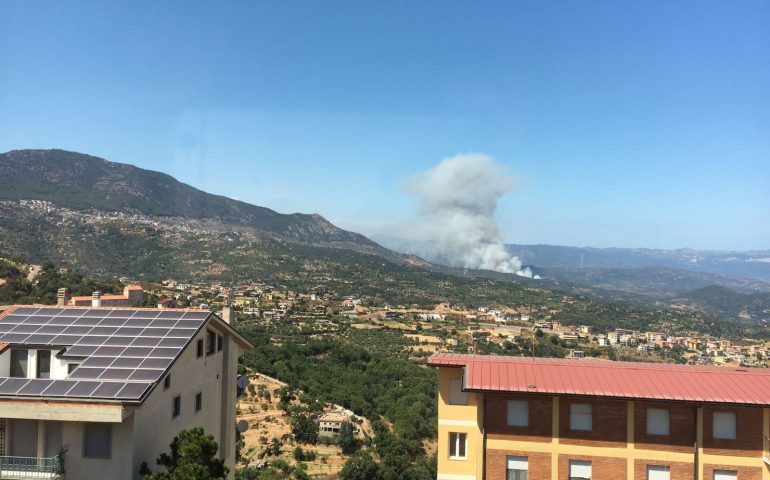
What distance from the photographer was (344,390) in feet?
167

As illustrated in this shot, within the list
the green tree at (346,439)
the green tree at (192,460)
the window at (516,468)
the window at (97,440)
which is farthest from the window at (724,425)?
the green tree at (346,439)

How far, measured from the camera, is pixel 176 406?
10.5 meters

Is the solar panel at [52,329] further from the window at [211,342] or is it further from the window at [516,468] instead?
the window at [516,468]

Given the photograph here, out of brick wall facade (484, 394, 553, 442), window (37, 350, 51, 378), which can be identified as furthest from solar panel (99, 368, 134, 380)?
brick wall facade (484, 394, 553, 442)

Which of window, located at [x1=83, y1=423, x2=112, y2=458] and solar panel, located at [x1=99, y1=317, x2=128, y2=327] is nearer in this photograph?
window, located at [x1=83, y1=423, x2=112, y2=458]

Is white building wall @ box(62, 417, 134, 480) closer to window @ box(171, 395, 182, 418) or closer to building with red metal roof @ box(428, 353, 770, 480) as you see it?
window @ box(171, 395, 182, 418)

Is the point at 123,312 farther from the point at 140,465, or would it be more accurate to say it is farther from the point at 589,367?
the point at 589,367

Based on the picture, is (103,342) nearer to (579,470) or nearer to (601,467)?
(579,470)

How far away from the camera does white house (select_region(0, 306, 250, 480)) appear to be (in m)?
8.47

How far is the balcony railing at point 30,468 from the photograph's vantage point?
849cm

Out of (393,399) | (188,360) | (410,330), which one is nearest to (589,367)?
(188,360)

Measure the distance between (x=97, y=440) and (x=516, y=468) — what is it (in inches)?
320

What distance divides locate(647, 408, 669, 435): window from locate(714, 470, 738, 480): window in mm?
1167

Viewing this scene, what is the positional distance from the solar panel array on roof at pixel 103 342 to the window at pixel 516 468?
284 inches
